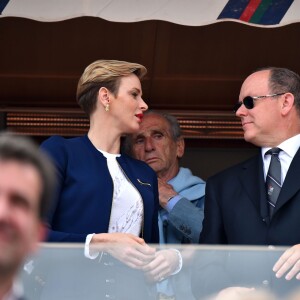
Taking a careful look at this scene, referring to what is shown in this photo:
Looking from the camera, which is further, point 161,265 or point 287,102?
point 287,102

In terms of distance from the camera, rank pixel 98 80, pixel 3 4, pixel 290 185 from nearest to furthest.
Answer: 1. pixel 290 185
2. pixel 98 80
3. pixel 3 4

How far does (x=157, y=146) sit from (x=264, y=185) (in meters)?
1.08

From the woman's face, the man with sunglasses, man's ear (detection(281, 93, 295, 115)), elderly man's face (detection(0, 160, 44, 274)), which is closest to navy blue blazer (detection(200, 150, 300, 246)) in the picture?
the man with sunglasses

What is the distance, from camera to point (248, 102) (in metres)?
4.12

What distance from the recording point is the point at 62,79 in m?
5.48

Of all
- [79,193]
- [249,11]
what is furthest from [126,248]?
[249,11]

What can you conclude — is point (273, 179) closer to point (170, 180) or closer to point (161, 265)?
point (161, 265)

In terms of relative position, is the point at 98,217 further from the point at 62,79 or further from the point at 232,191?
the point at 62,79

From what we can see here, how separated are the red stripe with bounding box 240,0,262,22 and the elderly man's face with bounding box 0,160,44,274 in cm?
312

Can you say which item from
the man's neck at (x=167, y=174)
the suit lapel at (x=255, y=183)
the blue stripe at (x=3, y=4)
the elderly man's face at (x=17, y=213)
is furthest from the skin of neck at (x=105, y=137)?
the elderly man's face at (x=17, y=213)

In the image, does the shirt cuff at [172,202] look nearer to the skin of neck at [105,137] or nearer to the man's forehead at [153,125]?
the man's forehead at [153,125]

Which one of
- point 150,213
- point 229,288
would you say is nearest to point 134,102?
point 150,213

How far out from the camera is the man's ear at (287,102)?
413 cm

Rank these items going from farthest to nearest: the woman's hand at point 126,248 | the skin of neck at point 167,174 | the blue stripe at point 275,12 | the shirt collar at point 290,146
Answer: the skin of neck at point 167,174, the blue stripe at point 275,12, the shirt collar at point 290,146, the woman's hand at point 126,248
